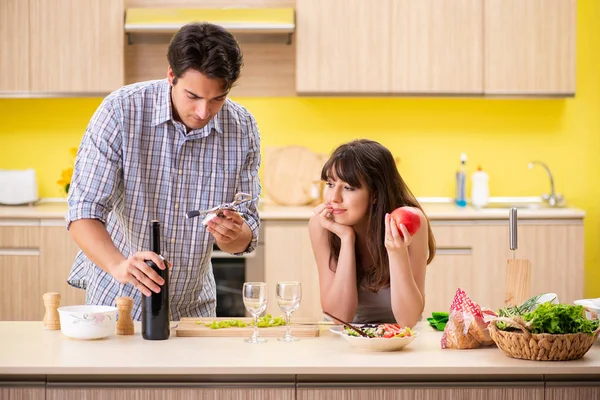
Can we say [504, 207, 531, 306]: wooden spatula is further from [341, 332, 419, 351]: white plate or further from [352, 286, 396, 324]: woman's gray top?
[341, 332, 419, 351]: white plate

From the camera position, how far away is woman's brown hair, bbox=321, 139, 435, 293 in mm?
2756

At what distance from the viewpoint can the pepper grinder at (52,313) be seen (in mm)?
2414

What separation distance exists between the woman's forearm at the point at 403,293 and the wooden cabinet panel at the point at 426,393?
498 mm

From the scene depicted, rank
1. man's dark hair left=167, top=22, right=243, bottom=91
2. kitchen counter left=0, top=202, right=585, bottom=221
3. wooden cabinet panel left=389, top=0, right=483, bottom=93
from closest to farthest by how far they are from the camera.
A: man's dark hair left=167, top=22, right=243, bottom=91
kitchen counter left=0, top=202, right=585, bottom=221
wooden cabinet panel left=389, top=0, right=483, bottom=93

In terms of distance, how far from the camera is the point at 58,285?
4727mm

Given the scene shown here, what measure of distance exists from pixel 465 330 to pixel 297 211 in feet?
8.82

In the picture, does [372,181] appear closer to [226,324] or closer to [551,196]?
[226,324]

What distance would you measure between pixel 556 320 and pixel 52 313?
53.9 inches

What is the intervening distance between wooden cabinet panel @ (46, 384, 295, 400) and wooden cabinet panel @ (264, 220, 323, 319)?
2.68m

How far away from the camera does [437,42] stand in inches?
195

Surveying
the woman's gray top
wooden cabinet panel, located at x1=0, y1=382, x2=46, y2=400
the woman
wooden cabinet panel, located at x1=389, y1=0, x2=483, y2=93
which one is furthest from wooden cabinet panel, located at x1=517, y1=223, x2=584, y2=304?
wooden cabinet panel, located at x1=0, y1=382, x2=46, y2=400

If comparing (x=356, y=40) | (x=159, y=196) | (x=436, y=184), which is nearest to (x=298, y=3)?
(x=356, y=40)

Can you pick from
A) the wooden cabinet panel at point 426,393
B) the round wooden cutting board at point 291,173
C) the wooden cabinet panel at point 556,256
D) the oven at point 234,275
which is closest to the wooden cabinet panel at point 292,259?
the oven at point 234,275

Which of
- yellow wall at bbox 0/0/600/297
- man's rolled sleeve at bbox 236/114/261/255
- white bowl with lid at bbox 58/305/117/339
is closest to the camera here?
white bowl with lid at bbox 58/305/117/339
